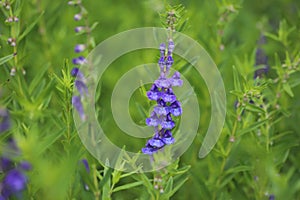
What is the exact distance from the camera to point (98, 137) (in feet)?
5.89

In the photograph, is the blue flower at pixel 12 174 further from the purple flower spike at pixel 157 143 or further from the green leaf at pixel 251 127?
the green leaf at pixel 251 127

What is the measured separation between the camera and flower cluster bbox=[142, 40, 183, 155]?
1.71 meters

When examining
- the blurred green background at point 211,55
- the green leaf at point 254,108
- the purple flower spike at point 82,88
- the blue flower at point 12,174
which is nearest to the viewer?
the blue flower at point 12,174

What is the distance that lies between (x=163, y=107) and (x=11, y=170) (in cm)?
54

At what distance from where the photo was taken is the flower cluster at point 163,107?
1.71 meters

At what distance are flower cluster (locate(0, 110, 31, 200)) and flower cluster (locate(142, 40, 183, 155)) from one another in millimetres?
427

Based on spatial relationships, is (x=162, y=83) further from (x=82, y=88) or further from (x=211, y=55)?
(x=211, y=55)

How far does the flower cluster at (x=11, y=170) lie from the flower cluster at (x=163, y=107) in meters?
0.43

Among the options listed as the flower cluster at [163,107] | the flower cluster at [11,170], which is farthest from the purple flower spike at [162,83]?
the flower cluster at [11,170]

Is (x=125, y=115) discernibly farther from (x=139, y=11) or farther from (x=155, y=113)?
(x=139, y=11)

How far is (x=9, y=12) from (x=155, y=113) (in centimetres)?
76

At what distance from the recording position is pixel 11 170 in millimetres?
1638

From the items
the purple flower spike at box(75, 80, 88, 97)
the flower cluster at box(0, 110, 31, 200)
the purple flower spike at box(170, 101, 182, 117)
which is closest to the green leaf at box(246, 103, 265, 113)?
the purple flower spike at box(170, 101, 182, 117)

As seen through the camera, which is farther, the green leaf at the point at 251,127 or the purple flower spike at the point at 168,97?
the green leaf at the point at 251,127
